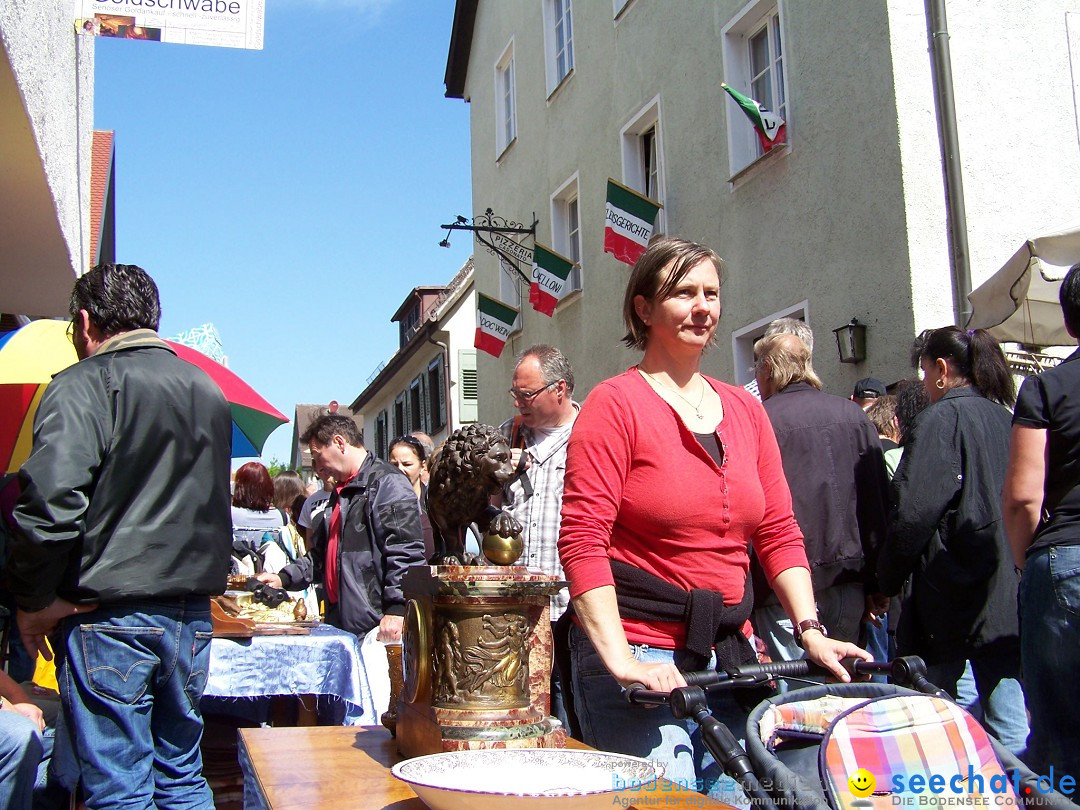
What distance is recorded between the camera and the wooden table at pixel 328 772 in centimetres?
182

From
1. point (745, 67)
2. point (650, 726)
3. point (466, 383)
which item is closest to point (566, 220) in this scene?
point (745, 67)

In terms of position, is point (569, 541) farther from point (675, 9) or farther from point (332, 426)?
point (675, 9)

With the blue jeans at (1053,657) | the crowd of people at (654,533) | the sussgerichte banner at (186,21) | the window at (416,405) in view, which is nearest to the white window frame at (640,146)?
the sussgerichte banner at (186,21)

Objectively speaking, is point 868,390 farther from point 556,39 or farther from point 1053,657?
point 556,39

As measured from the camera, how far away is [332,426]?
5434 millimetres

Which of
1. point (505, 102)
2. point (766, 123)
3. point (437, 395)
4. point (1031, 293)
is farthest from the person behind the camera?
point (437, 395)

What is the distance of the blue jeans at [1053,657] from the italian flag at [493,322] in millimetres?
13407

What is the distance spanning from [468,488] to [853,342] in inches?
252

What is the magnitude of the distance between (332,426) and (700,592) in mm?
3417

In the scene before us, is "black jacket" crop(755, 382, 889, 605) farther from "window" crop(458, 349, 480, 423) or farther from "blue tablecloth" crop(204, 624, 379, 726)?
"window" crop(458, 349, 480, 423)

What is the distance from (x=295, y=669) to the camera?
4672 mm

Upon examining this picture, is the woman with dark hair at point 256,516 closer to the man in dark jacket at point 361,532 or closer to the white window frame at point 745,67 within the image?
the man in dark jacket at point 361,532

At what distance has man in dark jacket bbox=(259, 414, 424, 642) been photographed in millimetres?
4941

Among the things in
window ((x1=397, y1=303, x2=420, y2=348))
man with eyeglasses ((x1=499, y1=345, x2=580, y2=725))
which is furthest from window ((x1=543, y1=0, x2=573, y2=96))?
window ((x1=397, y1=303, x2=420, y2=348))
